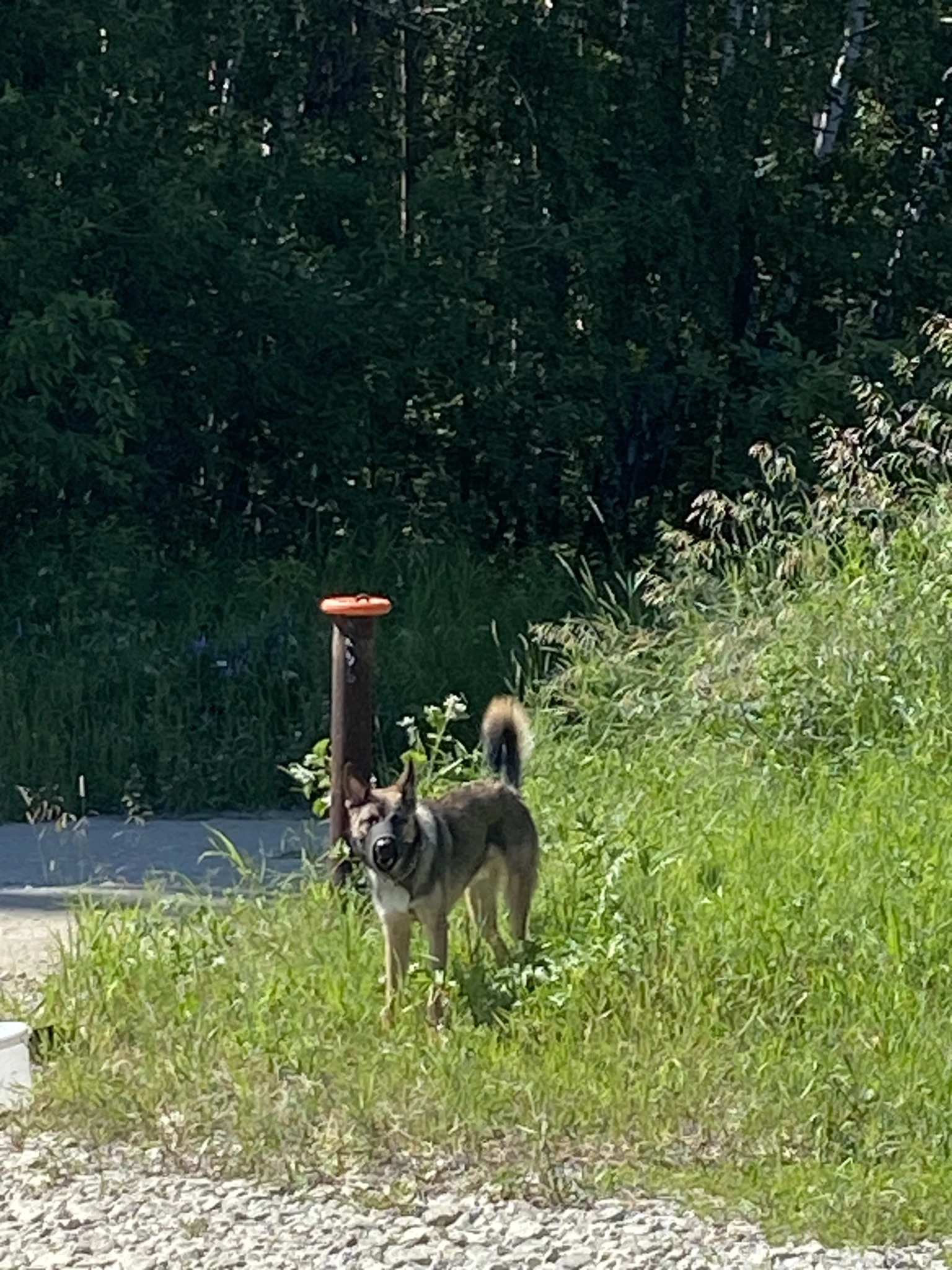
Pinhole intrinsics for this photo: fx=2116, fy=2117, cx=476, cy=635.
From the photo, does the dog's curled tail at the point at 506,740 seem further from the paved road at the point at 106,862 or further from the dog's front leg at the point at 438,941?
the paved road at the point at 106,862

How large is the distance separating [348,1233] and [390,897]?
1447 mm

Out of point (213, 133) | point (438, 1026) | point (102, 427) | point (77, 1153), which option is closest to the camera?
point (77, 1153)

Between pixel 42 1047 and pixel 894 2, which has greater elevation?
pixel 894 2

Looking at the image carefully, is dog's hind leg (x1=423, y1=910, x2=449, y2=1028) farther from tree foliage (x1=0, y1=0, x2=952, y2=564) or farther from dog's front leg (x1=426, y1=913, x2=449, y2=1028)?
tree foliage (x1=0, y1=0, x2=952, y2=564)

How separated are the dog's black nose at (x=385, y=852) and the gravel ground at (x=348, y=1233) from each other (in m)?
1.14

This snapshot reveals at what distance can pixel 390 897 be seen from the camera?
6109 mm

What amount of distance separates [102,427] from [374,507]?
7.65ft

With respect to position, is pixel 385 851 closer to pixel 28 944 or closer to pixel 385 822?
pixel 385 822

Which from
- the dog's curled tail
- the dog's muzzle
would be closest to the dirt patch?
the dog's muzzle

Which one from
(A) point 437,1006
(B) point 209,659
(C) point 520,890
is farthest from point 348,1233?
(B) point 209,659

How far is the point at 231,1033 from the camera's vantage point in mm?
5887

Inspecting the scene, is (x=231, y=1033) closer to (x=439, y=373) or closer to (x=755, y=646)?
(x=755, y=646)

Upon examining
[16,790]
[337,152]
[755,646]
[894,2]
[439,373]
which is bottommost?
[16,790]

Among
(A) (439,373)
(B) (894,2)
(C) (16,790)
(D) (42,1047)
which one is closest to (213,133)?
(A) (439,373)
